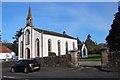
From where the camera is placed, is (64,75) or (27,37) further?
(27,37)

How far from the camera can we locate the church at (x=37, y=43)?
57312 millimetres

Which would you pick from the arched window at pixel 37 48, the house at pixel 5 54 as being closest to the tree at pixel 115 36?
the arched window at pixel 37 48

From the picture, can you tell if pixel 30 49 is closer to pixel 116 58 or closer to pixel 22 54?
pixel 22 54

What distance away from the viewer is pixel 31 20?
62.6 metres

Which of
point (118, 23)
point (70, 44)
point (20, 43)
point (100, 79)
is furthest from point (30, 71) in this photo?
point (70, 44)

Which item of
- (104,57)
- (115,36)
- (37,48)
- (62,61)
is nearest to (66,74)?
(104,57)

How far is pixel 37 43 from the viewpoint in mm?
58562

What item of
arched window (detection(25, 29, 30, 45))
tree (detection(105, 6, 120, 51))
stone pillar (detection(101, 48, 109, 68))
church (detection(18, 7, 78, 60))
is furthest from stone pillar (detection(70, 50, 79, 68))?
arched window (detection(25, 29, 30, 45))

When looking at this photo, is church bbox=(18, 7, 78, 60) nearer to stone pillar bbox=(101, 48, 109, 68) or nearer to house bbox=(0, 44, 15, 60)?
house bbox=(0, 44, 15, 60)

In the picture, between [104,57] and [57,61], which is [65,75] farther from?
[57,61]

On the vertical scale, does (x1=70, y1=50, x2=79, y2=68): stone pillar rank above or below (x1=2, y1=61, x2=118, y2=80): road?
above

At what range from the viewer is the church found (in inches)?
2256

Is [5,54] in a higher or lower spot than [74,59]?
higher

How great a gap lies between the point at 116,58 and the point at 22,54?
131 ft
